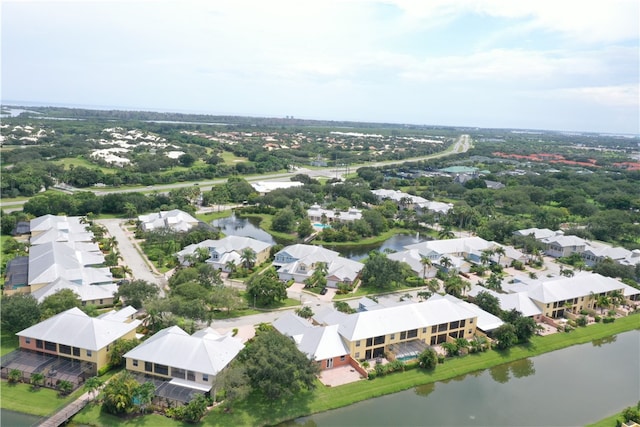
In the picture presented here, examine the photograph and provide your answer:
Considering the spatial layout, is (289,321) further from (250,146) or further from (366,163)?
(250,146)

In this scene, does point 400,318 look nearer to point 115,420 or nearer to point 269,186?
point 115,420

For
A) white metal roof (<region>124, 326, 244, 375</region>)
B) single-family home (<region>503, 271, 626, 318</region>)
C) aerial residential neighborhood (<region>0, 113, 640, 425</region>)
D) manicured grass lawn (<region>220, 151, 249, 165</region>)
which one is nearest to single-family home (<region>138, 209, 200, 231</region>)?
aerial residential neighborhood (<region>0, 113, 640, 425</region>)

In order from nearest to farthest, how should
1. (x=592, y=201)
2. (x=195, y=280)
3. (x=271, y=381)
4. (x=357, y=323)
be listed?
(x=271, y=381) < (x=357, y=323) < (x=195, y=280) < (x=592, y=201)

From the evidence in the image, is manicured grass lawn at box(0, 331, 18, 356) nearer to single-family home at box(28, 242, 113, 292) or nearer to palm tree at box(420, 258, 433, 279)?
single-family home at box(28, 242, 113, 292)

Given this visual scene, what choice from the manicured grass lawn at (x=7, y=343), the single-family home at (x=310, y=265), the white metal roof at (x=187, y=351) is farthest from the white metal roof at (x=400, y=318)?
the manicured grass lawn at (x=7, y=343)

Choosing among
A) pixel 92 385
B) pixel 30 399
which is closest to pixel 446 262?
pixel 92 385

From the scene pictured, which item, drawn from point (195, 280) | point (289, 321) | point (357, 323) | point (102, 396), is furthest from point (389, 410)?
point (195, 280)
